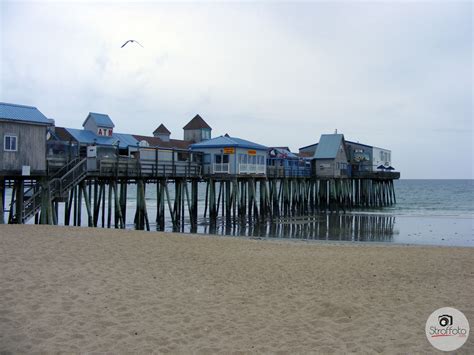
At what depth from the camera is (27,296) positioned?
26.7ft

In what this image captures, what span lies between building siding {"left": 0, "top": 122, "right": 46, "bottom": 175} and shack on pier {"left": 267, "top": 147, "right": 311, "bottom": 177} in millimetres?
23938

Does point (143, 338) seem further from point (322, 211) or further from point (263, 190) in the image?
point (322, 211)

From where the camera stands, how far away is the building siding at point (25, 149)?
1823cm

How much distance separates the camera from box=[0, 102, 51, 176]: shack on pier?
59.9 feet

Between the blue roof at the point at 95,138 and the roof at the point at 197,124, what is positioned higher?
the roof at the point at 197,124

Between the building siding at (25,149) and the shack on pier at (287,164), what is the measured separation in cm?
2394

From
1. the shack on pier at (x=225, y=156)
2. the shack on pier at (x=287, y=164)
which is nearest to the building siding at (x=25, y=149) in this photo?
the shack on pier at (x=225, y=156)

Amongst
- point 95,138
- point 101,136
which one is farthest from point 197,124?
point 95,138

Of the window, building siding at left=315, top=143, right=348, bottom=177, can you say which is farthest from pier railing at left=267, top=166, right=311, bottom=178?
the window

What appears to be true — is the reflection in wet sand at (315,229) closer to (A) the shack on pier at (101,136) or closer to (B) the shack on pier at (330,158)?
(A) the shack on pier at (101,136)

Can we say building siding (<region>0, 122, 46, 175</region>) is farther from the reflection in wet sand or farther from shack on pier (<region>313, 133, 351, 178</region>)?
shack on pier (<region>313, 133, 351, 178</region>)

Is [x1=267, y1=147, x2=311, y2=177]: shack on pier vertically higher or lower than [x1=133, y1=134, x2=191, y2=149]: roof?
lower

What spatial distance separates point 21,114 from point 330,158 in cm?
3570

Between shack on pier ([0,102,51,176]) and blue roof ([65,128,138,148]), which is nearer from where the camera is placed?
shack on pier ([0,102,51,176])
